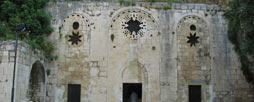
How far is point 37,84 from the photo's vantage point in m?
15.9

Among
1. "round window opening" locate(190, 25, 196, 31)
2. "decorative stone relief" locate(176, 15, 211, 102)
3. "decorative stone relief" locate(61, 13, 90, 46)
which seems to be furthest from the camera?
"round window opening" locate(190, 25, 196, 31)

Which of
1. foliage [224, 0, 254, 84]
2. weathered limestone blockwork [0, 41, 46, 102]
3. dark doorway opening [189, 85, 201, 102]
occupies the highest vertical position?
foliage [224, 0, 254, 84]

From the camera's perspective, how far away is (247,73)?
16172 mm

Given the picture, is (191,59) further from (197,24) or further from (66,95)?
(66,95)

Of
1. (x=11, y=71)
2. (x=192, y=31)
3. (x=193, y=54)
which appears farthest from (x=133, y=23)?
(x=11, y=71)

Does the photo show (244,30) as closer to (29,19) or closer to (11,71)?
(11,71)

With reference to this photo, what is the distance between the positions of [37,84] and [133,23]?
6.24m

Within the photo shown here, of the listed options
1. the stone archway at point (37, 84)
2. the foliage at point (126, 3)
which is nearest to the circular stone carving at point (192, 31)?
the foliage at point (126, 3)

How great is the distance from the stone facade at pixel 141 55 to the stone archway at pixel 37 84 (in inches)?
2.1

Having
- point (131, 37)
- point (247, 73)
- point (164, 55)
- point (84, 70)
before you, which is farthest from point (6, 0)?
point (247, 73)

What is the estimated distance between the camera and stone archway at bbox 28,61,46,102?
51.5 feet

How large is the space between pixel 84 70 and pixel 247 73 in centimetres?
889

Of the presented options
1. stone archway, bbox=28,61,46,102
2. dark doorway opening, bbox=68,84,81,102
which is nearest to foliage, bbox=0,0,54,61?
stone archway, bbox=28,61,46,102

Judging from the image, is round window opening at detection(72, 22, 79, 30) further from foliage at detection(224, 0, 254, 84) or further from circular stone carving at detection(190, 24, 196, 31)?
foliage at detection(224, 0, 254, 84)
